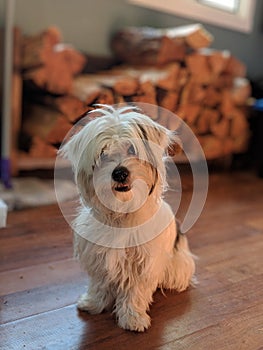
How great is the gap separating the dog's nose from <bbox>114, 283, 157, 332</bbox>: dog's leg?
0.34 metres

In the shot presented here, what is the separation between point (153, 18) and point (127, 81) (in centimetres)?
107

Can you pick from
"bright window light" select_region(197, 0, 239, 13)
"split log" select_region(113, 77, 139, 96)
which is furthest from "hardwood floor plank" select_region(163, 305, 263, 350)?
"bright window light" select_region(197, 0, 239, 13)

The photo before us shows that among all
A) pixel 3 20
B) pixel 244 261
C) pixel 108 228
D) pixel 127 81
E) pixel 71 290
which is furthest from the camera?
pixel 3 20

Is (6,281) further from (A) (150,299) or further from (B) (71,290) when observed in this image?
(A) (150,299)

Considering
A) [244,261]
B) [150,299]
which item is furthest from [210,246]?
[150,299]

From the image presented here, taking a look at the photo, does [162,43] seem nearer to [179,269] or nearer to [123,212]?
[179,269]

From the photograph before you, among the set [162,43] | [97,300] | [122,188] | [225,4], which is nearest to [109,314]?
[97,300]

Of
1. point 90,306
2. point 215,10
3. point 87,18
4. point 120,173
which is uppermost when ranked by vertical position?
point 215,10

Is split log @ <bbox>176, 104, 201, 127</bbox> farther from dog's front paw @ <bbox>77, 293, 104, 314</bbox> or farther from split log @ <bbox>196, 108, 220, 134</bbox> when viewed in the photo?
dog's front paw @ <bbox>77, 293, 104, 314</bbox>

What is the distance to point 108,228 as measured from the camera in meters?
1.13

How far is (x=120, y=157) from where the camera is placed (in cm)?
101

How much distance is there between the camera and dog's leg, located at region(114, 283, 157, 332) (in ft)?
3.78

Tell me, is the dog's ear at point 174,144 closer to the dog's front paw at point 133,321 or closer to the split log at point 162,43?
the dog's front paw at point 133,321

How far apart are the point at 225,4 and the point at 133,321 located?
3.04 metres
